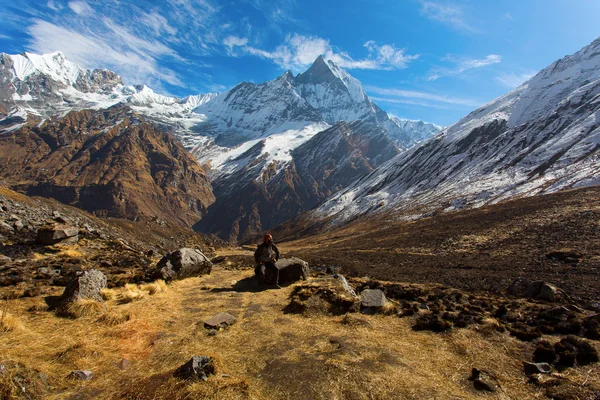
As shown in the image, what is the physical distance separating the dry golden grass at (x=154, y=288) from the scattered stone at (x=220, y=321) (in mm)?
5491

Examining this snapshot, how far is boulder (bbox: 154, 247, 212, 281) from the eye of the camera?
20.1 metres

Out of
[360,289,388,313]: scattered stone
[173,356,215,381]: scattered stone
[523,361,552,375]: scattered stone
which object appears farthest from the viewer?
[360,289,388,313]: scattered stone

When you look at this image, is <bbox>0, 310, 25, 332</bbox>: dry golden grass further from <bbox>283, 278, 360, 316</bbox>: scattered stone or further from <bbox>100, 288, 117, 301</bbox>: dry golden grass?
<bbox>283, 278, 360, 316</bbox>: scattered stone

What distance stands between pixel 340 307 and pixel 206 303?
6786mm

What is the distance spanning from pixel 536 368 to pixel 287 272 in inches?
537

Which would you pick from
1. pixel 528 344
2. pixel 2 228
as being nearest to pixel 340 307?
pixel 528 344

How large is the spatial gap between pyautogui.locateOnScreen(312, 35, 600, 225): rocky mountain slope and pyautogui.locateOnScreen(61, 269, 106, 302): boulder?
101 m

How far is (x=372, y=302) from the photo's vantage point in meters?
15.0

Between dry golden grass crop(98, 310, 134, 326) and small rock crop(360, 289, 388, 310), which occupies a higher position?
dry golden grass crop(98, 310, 134, 326)

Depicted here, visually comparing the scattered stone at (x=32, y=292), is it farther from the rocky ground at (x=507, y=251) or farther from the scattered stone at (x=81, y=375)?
the rocky ground at (x=507, y=251)

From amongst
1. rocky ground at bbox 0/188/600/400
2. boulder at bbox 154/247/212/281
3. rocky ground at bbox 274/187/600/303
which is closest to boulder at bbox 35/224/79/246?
rocky ground at bbox 0/188/600/400

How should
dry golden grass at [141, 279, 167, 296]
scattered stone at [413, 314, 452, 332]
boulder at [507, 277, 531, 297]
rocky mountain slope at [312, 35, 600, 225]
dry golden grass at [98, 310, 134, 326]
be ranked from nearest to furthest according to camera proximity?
dry golden grass at [98, 310, 134, 326] → scattered stone at [413, 314, 452, 332] → dry golden grass at [141, 279, 167, 296] → boulder at [507, 277, 531, 297] → rocky mountain slope at [312, 35, 600, 225]

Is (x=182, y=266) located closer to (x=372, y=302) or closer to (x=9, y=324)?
(x=9, y=324)

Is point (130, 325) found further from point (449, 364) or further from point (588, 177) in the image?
point (588, 177)
